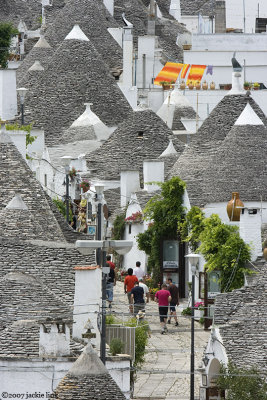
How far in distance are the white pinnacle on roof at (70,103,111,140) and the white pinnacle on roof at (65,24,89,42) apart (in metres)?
9.24

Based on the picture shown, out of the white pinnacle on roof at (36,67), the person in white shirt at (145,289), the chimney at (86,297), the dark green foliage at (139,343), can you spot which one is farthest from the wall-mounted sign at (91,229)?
the white pinnacle on roof at (36,67)

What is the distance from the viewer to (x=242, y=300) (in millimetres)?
48375

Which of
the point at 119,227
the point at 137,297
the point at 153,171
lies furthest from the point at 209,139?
the point at 137,297

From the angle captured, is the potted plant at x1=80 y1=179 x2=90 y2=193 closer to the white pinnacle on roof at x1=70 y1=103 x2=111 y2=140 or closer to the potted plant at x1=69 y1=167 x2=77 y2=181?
the potted plant at x1=69 y1=167 x2=77 y2=181

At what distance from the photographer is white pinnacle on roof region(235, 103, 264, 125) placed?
67562mm

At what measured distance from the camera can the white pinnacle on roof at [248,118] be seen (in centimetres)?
6756

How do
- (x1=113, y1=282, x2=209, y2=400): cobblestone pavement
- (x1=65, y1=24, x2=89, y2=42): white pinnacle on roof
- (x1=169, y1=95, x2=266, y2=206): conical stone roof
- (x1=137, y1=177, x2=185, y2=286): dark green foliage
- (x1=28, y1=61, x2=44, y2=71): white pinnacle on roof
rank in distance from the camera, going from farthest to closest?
(x1=28, y1=61, x2=44, y2=71): white pinnacle on roof, (x1=65, y1=24, x2=89, y2=42): white pinnacle on roof, (x1=169, y1=95, x2=266, y2=206): conical stone roof, (x1=137, y1=177, x2=185, y2=286): dark green foliage, (x1=113, y1=282, x2=209, y2=400): cobblestone pavement

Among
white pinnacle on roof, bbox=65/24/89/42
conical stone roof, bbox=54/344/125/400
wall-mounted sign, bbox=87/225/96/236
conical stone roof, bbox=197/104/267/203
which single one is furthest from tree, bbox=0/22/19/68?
conical stone roof, bbox=54/344/125/400

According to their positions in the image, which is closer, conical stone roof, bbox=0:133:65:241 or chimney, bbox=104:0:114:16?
conical stone roof, bbox=0:133:65:241

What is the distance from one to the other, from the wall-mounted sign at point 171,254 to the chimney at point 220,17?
45.3m

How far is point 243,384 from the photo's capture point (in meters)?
42.7

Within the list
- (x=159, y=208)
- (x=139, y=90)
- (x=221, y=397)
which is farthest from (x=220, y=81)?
(x=221, y=397)

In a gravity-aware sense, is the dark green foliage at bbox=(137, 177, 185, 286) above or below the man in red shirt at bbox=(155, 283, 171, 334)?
above

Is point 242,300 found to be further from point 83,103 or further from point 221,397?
point 83,103
